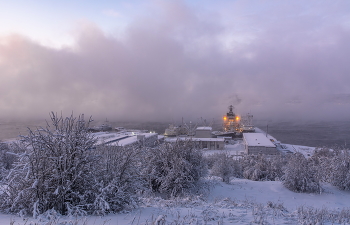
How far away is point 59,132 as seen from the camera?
624 centimetres

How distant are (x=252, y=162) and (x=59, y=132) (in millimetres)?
24405

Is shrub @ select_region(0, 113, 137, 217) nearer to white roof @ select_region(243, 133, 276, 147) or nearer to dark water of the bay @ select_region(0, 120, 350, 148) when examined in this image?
dark water of the bay @ select_region(0, 120, 350, 148)

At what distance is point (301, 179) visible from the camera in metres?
15.1

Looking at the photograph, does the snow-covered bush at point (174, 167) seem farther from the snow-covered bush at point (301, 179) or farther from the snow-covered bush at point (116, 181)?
the snow-covered bush at point (301, 179)

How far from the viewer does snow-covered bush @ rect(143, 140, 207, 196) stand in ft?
42.9

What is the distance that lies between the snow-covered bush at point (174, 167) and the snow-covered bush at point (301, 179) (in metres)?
6.19

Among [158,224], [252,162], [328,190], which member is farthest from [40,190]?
[252,162]

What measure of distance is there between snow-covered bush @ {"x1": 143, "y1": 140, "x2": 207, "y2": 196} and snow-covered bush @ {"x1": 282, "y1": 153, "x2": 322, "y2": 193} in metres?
6.19

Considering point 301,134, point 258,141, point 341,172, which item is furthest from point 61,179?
point 301,134

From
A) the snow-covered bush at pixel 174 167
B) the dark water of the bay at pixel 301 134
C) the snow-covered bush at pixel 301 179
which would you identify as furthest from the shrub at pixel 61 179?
the dark water of the bay at pixel 301 134

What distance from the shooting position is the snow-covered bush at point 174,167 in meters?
13.1

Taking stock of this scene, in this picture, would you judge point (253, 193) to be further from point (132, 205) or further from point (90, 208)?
point (90, 208)

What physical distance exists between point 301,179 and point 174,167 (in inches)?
358

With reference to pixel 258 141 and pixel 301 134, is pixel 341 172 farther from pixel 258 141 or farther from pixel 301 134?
pixel 301 134
